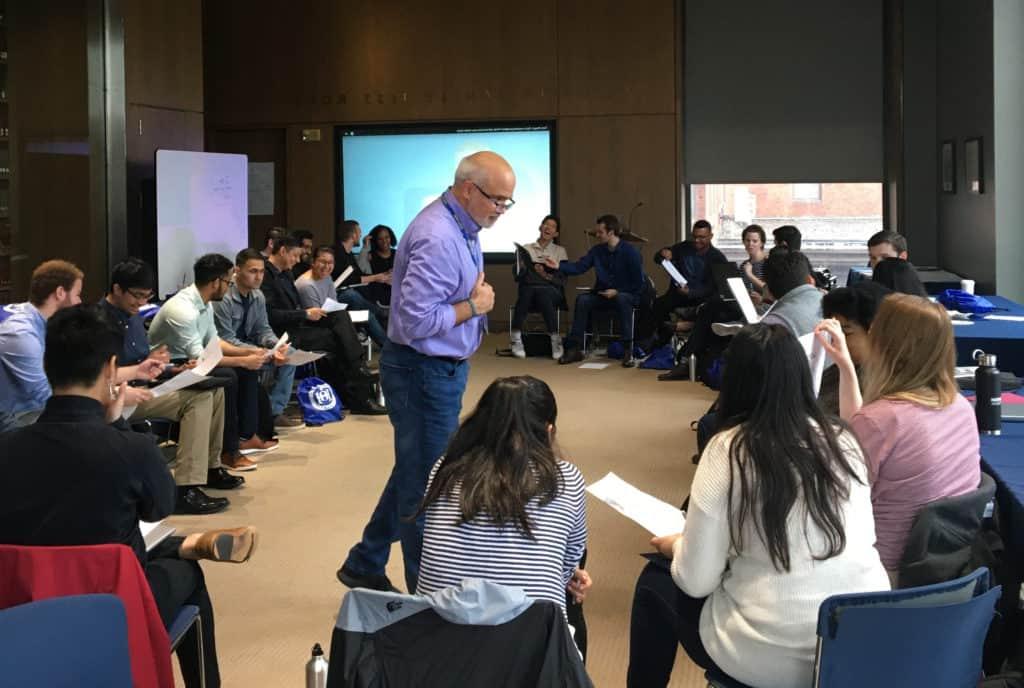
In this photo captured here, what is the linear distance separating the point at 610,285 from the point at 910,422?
849 cm

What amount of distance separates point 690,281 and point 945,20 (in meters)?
3.63

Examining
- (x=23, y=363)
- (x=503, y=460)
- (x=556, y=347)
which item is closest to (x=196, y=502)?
(x=23, y=363)

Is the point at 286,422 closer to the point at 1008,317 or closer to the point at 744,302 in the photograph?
the point at 744,302

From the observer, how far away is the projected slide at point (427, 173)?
13.2 meters

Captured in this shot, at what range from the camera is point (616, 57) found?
12938mm

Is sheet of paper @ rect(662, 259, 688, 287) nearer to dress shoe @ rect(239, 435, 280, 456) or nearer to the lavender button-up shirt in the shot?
dress shoe @ rect(239, 435, 280, 456)

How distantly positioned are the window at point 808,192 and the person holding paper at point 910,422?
10358 mm

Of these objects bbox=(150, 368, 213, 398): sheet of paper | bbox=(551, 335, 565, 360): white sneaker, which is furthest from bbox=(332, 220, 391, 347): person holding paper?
bbox=(150, 368, 213, 398): sheet of paper

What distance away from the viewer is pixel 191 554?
2.84 meters

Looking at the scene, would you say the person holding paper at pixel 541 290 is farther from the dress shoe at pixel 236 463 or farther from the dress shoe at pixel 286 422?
the dress shoe at pixel 236 463

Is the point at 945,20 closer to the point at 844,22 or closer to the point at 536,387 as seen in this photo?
the point at 844,22

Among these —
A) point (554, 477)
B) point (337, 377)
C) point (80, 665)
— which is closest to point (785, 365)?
point (554, 477)

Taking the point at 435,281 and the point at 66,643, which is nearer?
the point at 66,643

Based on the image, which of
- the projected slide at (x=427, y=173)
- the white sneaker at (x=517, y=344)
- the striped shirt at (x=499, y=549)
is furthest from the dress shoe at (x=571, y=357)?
the striped shirt at (x=499, y=549)
